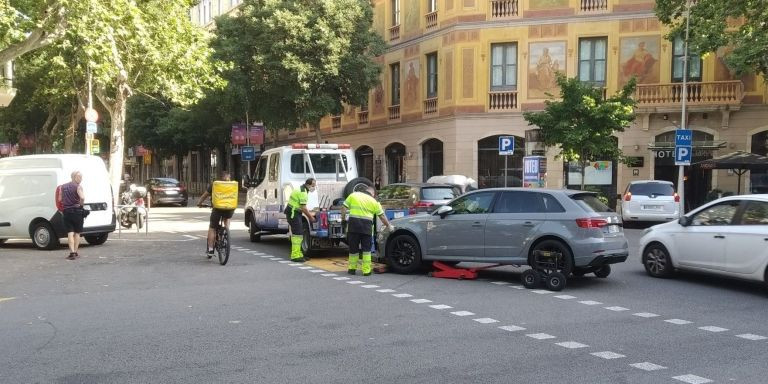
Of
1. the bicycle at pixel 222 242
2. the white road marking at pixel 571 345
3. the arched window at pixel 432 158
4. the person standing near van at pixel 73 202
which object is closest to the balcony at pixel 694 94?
the arched window at pixel 432 158

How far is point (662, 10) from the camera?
920 inches

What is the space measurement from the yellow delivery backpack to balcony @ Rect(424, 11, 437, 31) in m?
19.3

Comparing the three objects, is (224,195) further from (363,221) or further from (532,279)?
(532,279)

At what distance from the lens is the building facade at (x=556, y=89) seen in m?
25.9

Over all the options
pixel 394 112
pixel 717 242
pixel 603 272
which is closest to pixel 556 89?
pixel 394 112

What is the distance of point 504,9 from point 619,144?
7429 mm

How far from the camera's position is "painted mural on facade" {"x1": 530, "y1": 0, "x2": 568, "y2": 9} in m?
27.2

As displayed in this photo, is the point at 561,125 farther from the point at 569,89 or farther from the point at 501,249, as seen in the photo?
the point at 501,249

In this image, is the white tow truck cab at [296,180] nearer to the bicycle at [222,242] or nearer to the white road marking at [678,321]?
the bicycle at [222,242]

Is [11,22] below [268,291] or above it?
above

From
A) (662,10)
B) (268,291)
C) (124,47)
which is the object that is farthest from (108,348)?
(662,10)

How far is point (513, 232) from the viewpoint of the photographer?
34.0 feet

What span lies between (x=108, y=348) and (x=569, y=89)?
18938 mm

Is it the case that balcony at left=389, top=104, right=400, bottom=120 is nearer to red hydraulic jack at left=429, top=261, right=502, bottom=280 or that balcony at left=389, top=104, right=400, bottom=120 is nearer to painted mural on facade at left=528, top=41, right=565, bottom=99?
painted mural on facade at left=528, top=41, right=565, bottom=99
